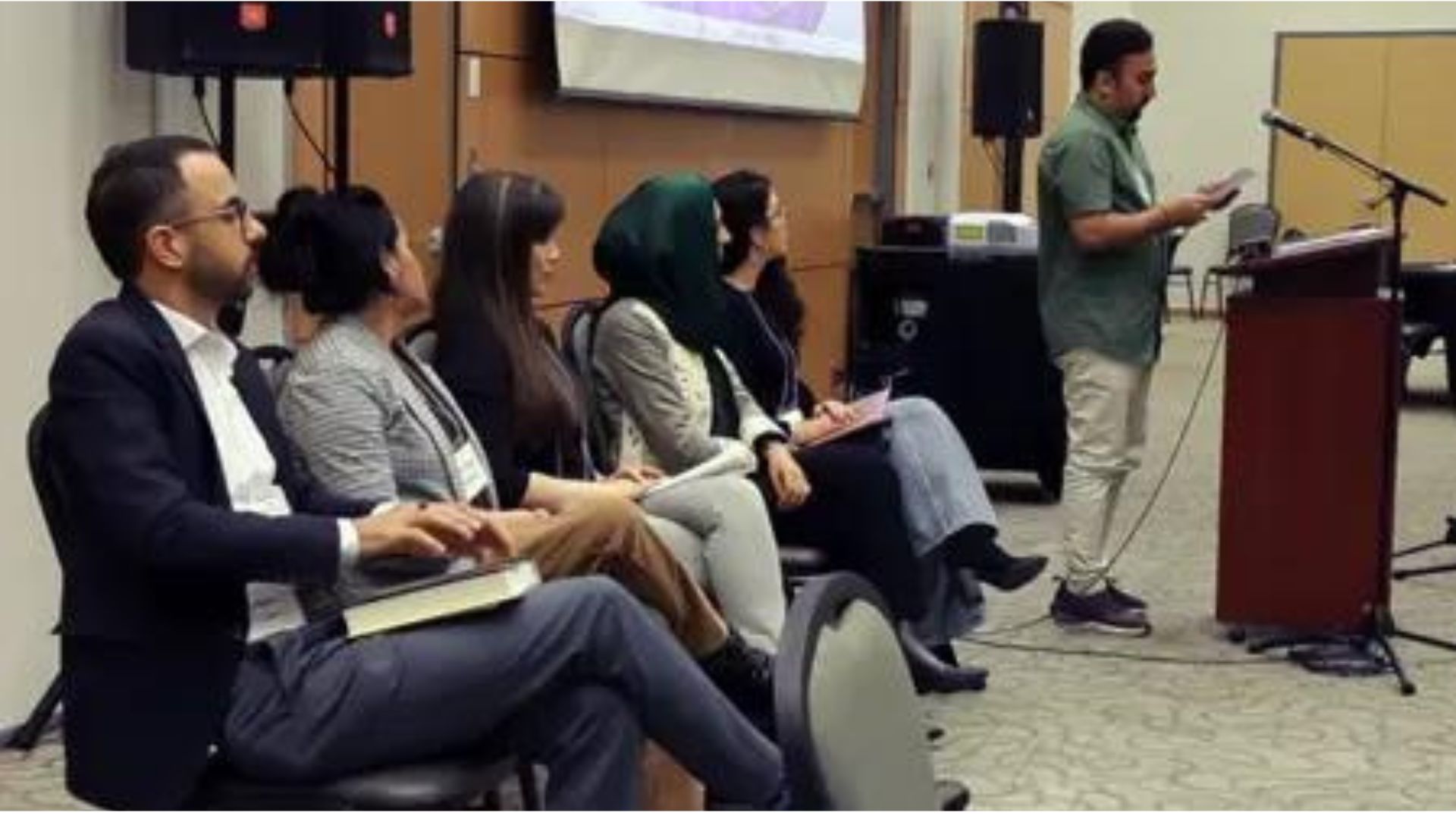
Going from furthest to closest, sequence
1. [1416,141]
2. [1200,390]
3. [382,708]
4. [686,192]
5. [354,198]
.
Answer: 1. [1416,141]
2. [1200,390]
3. [686,192]
4. [354,198]
5. [382,708]

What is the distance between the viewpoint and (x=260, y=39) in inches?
138

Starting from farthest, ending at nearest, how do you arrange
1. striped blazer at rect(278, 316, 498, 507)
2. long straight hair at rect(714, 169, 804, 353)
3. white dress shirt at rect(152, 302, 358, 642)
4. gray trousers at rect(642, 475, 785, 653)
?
1. long straight hair at rect(714, 169, 804, 353)
2. gray trousers at rect(642, 475, 785, 653)
3. striped blazer at rect(278, 316, 498, 507)
4. white dress shirt at rect(152, 302, 358, 642)

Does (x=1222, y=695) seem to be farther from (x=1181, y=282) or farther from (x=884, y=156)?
(x=1181, y=282)

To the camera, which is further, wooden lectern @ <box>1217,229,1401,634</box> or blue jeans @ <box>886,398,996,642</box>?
wooden lectern @ <box>1217,229,1401,634</box>

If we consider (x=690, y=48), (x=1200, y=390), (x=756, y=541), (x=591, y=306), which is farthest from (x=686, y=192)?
(x=1200, y=390)

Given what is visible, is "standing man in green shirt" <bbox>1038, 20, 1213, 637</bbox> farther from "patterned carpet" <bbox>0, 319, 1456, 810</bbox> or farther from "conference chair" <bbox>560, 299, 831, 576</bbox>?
"conference chair" <bbox>560, 299, 831, 576</bbox>

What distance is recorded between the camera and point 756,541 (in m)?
3.16

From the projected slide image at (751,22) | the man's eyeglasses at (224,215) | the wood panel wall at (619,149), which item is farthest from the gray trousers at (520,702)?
the projected slide image at (751,22)

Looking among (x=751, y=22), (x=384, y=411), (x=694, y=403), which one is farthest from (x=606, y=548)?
(x=751, y=22)

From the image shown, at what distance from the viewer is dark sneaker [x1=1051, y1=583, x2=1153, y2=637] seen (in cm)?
460

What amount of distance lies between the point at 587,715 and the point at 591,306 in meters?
1.39

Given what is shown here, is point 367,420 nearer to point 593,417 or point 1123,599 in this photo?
point 593,417

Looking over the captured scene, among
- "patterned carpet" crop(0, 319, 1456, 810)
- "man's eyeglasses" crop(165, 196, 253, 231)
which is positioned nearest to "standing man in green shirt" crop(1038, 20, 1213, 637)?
"patterned carpet" crop(0, 319, 1456, 810)

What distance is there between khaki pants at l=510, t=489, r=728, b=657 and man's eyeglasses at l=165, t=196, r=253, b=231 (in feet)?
1.88
